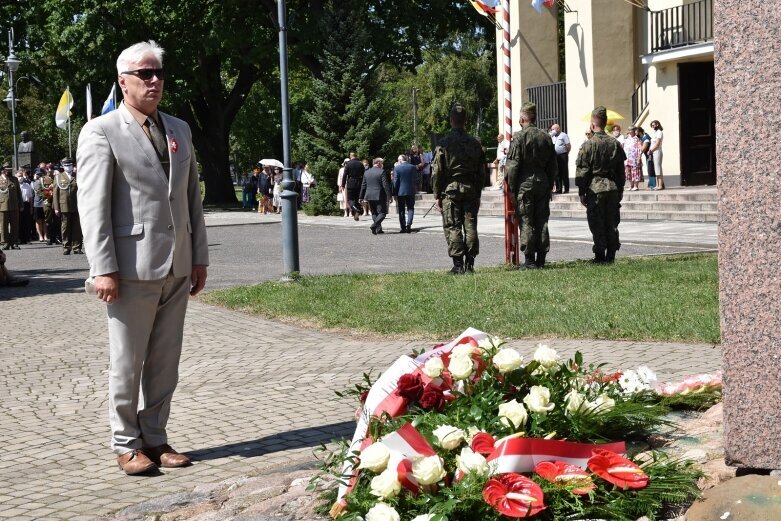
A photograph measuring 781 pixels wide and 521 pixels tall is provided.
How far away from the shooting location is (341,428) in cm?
655

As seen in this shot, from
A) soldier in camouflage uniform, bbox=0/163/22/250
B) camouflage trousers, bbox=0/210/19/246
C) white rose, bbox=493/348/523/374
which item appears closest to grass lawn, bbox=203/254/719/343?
white rose, bbox=493/348/523/374

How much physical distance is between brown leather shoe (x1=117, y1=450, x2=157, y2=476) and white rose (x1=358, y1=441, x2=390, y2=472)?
2055 mm

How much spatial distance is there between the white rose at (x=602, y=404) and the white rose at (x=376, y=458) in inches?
36.3

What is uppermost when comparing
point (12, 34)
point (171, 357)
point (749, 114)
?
point (12, 34)

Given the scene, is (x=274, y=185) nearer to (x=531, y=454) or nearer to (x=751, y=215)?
(x=531, y=454)

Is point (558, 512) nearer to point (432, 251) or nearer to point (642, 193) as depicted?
point (432, 251)

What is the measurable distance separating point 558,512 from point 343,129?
105ft

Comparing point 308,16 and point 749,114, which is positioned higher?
point 308,16

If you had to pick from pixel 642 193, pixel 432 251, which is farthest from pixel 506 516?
pixel 642 193

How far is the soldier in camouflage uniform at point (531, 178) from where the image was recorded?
14398mm

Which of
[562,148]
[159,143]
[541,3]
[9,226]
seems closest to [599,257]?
[159,143]

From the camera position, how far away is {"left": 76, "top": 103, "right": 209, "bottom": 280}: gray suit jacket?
557 cm

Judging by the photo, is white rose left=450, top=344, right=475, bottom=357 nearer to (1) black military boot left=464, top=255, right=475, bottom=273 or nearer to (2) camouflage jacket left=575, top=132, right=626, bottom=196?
Result: (1) black military boot left=464, top=255, right=475, bottom=273

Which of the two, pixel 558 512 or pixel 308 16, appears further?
pixel 308 16
